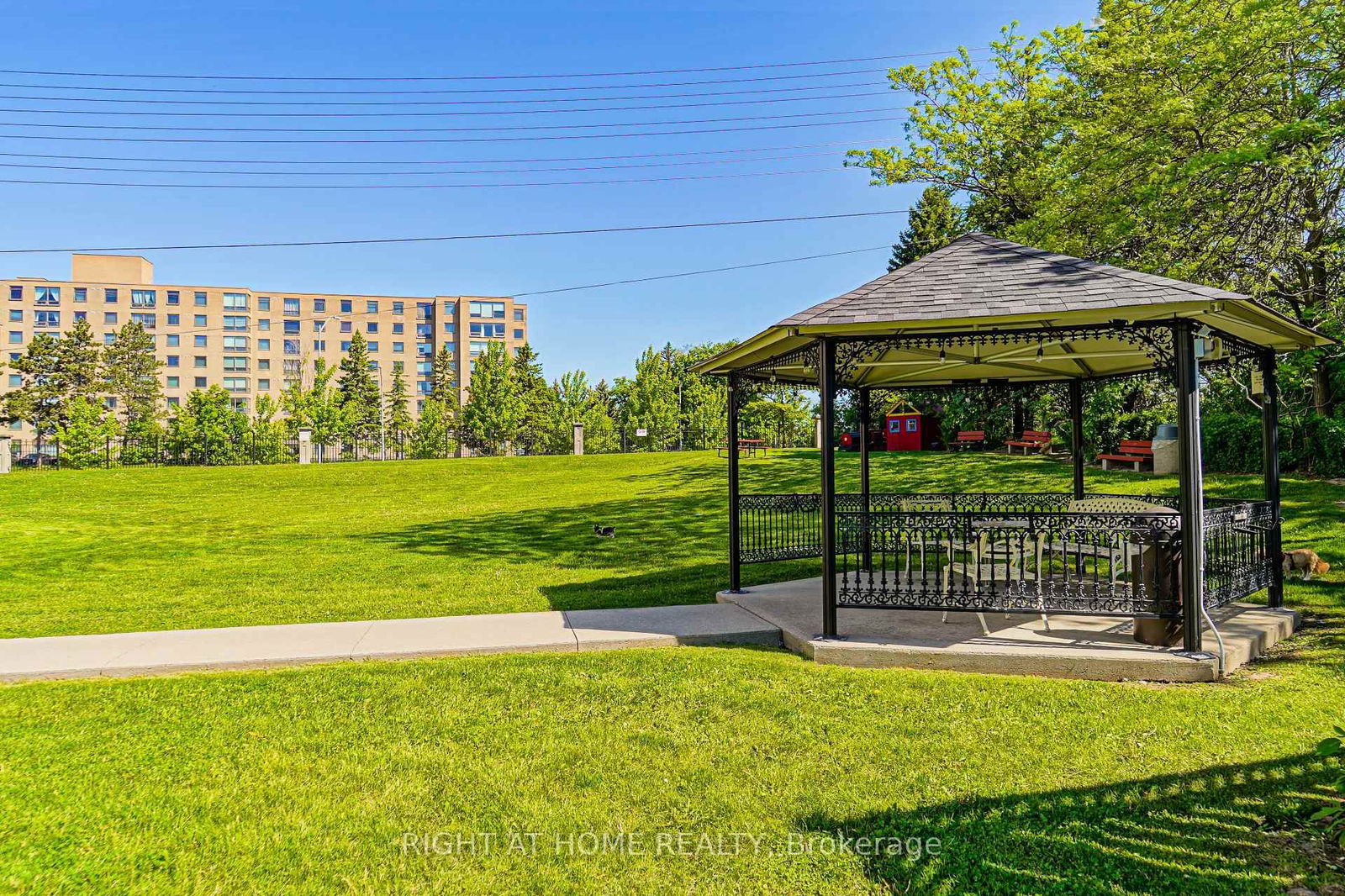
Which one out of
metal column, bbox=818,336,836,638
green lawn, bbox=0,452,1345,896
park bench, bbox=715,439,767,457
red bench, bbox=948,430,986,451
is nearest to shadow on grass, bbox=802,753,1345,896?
green lawn, bbox=0,452,1345,896

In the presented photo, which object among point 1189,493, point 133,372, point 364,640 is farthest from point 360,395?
point 1189,493

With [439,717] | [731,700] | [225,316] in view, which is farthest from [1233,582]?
[225,316]

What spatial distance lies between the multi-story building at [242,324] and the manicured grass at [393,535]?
48.1 metres

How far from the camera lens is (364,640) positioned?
7523mm

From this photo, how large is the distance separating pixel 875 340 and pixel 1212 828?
4.55m

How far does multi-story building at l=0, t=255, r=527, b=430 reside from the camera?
246 feet

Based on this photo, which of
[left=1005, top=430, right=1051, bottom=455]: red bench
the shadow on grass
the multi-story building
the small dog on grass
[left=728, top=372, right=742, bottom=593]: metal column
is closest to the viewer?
the shadow on grass

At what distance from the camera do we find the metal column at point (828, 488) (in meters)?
7.04

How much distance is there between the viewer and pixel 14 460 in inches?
2173

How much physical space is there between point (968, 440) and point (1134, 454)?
9.90 metres

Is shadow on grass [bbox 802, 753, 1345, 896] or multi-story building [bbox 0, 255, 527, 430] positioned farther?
multi-story building [bbox 0, 255, 527, 430]

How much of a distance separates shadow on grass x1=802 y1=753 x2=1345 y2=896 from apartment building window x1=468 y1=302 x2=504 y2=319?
88073mm

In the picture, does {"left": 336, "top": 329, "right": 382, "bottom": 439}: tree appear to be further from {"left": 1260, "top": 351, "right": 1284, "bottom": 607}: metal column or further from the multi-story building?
{"left": 1260, "top": 351, "right": 1284, "bottom": 607}: metal column

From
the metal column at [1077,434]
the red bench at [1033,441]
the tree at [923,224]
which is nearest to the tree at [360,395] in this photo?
the tree at [923,224]
